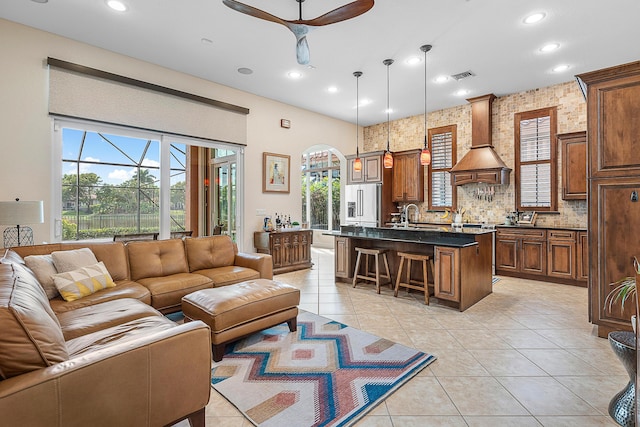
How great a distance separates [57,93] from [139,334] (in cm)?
349

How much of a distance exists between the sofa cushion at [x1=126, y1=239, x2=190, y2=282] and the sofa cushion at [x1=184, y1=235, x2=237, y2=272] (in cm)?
9

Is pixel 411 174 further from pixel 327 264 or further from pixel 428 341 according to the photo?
pixel 428 341

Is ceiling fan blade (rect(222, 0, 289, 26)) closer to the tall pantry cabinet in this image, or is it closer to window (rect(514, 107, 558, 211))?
the tall pantry cabinet

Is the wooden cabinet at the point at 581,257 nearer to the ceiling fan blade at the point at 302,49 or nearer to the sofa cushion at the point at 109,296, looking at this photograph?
the ceiling fan blade at the point at 302,49

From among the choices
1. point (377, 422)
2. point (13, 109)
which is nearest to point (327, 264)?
point (377, 422)

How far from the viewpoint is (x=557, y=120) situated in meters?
5.36

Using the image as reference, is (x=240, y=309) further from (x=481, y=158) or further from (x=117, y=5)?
(x=481, y=158)

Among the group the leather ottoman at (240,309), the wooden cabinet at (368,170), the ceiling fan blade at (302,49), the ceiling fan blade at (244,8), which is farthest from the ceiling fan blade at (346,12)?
the wooden cabinet at (368,170)

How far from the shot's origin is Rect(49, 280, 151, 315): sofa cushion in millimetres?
2502

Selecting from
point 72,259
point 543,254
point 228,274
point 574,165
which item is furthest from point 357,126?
point 72,259

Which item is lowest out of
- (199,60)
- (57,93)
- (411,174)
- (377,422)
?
(377,422)

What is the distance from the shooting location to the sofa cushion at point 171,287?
303 cm

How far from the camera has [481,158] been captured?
583 cm

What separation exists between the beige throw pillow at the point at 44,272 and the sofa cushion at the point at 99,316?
0.38 meters
